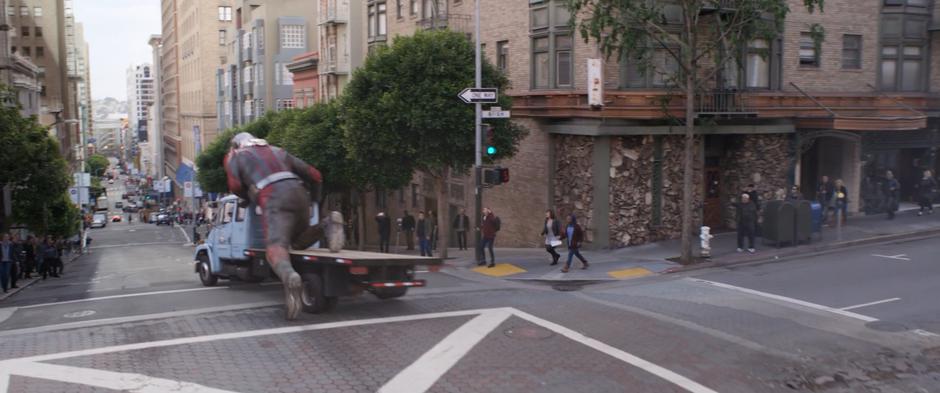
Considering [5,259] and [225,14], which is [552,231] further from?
[225,14]

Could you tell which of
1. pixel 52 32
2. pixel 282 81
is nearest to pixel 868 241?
pixel 282 81

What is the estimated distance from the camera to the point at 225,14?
328ft

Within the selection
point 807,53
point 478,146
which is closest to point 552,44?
point 478,146

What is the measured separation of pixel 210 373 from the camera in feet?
37.4

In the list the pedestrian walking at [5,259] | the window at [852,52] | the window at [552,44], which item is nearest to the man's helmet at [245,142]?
the pedestrian walking at [5,259]

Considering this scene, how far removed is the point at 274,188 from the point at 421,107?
32.0 feet

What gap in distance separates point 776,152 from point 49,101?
84.2 metres

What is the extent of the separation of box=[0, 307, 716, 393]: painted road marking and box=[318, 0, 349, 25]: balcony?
34.2 m

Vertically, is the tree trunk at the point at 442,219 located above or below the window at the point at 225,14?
below

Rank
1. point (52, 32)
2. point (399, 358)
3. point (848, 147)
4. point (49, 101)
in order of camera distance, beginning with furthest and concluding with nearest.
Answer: point (52, 32) < point (49, 101) < point (848, 147) < point (399, 358)

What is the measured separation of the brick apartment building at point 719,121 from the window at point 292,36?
43.2 m

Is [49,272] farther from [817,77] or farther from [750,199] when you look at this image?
[817,77]

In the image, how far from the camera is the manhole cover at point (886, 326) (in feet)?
46.4

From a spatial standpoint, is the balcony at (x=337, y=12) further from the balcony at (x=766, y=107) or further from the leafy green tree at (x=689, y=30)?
the leafy green tree at (x=689, y=30)
